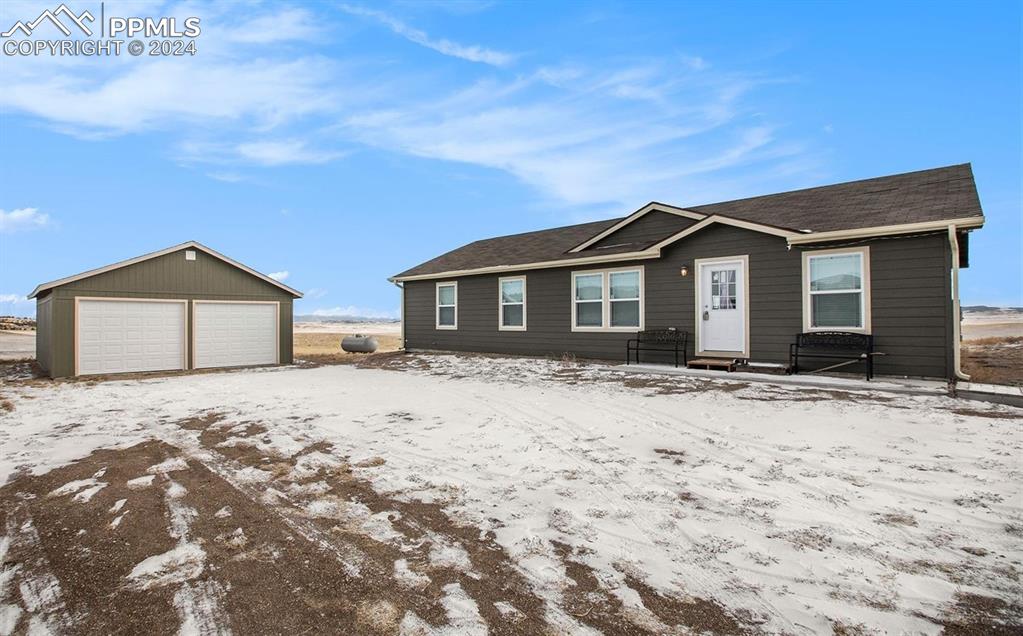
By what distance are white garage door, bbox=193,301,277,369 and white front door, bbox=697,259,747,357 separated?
12.6 meters

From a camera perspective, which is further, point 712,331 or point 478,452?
point 712,331

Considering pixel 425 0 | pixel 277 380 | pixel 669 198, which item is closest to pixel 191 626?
pixel 277 380

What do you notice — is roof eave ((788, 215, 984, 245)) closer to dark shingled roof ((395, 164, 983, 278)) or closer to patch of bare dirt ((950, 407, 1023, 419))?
dark shingled roof ((395, 164, 983, 278))

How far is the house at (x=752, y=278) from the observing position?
8.47m

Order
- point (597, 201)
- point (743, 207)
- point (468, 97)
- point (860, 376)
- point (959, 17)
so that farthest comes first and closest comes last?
point (597, 201)
point (468, 97)
point (959, 17)
point (743, 207)
point (860, 376)

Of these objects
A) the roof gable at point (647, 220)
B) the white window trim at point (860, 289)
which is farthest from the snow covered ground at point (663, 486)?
the roof gable at point (647, 220)

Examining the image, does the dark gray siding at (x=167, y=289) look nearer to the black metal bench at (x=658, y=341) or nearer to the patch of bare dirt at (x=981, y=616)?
the black metal bench at (x=658, y=341)

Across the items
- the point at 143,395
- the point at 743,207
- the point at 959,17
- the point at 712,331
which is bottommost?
the point at 143,395

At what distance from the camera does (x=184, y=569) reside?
8.67 ft

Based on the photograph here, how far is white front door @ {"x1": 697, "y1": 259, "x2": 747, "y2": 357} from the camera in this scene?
10.4 metres

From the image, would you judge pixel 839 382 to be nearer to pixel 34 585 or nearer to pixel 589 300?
pixel 589 300

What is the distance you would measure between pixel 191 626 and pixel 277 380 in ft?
31.3

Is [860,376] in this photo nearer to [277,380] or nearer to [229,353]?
[277,380]

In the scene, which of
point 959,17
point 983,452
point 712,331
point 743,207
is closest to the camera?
point 983,452
